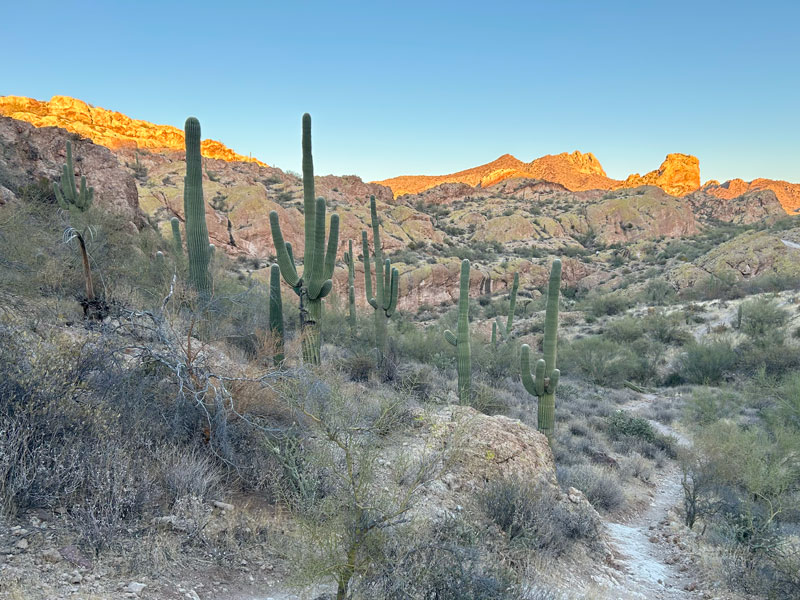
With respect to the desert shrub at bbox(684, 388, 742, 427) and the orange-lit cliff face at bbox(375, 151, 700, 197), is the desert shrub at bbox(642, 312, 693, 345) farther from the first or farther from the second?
the orange-lit cliff face at bbox(375, 151, 700, 197)

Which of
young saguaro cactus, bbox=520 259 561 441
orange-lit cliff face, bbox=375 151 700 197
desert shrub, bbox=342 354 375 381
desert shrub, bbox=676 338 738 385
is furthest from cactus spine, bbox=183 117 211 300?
orange-lit cliff face, bbox=375 151 700 197

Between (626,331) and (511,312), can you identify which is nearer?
(511,312)

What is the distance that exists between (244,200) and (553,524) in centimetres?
2967

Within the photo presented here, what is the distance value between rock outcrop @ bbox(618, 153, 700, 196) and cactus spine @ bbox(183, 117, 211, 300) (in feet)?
349

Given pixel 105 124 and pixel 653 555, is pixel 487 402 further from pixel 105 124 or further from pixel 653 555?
pixel 105 124

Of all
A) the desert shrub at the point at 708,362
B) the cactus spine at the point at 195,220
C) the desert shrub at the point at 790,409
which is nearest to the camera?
the cactus spine at the point at 195,220

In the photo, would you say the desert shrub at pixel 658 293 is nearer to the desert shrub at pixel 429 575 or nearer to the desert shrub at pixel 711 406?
the desert shrub at pixel 711 406

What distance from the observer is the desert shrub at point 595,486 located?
7473mm

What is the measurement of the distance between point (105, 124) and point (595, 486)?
78.0 metres

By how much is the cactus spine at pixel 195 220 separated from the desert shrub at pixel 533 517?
6496 millimetres

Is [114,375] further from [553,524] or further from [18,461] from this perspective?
[553,524]

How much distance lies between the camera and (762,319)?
62.0ft

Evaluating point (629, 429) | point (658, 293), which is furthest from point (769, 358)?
point (658, 293)

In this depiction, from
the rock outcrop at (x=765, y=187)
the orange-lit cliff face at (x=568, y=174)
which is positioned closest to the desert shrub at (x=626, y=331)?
the orange-lit cliff face at (x=568, y=174)
